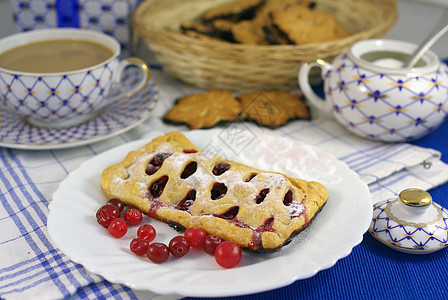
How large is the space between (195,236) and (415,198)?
0.42 m

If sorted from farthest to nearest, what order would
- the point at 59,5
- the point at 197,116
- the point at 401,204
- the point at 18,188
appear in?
1. the point at 59,5
2. the point at 197,116
3. the point at 18,188
4. the point at 401,204

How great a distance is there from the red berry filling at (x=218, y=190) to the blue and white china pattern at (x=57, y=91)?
0.50 metres

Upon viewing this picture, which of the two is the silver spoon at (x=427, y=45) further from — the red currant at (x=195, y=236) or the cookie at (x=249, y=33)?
the red currant at (x=195, y=236)

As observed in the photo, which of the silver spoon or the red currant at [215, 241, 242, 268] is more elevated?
the silver spoon

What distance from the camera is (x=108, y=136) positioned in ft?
3.98

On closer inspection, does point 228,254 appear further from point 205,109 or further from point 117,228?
point 205,109

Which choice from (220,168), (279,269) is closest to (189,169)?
(220,168)

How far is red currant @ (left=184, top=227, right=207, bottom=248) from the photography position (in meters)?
0.82

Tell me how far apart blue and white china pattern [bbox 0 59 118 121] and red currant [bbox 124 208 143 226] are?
438 mm

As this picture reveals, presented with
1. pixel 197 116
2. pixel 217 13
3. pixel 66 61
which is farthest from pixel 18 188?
pixel 217 13

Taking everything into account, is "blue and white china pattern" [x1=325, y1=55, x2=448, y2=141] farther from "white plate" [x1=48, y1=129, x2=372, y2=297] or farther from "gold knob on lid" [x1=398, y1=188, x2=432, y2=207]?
"gold knob on lid" [x1=398, y1=188, x2=432, y2=207]

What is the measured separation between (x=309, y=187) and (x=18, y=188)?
2.19 ft

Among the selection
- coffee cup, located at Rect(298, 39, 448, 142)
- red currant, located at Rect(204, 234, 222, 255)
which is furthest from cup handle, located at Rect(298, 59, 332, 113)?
red currant, located at Rect(204, 234, 222, 255)

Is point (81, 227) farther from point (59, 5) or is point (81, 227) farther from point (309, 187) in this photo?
point (59, 5)
